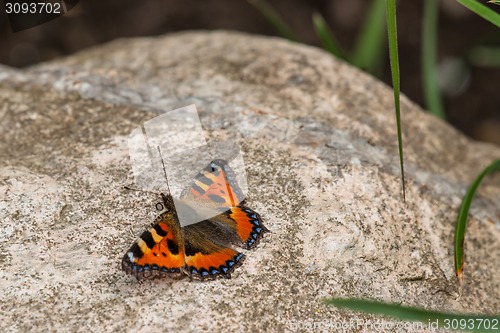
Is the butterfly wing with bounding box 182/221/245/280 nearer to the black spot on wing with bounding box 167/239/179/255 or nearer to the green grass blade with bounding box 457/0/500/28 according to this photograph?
the black spot on wing with bounding box 167/239/179/255

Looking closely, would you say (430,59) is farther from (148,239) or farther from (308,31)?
(148,239)

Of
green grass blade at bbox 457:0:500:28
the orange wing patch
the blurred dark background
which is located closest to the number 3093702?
the blurred dark background

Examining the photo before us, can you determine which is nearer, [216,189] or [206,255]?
[206,255]

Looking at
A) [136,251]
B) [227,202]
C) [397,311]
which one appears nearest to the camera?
[397,311]

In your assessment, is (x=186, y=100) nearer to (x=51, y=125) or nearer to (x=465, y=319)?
(x=51, y=125)

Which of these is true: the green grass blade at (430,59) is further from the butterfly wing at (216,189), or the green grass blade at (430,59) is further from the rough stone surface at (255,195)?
the butterfly wing at (216,189)

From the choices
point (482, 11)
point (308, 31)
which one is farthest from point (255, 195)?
point (308, 31)

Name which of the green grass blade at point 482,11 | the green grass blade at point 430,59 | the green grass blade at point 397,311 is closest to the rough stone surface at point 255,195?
the green grass blade at point 397,311

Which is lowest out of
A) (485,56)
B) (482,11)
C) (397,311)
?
(485,56)

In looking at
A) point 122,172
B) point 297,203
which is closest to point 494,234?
point 297,203
